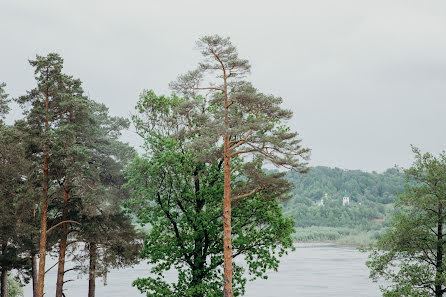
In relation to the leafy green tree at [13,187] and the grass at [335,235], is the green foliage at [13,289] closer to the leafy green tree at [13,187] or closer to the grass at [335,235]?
the leafy green tree at [13,187]

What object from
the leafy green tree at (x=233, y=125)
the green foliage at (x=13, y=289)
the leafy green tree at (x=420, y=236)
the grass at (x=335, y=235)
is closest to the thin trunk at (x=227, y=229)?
the leafy green tree at (x=233, y=125)

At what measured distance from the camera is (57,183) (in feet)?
69.2

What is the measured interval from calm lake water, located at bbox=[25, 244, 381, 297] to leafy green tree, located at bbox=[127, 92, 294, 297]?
33.3 meters

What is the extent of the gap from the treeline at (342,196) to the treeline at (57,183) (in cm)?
11677

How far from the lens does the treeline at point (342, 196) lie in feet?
466

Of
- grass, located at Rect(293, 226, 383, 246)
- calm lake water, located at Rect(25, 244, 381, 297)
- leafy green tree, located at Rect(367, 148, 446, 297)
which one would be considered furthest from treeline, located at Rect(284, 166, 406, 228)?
leafy green tree, located at Rect(367, 148, 446, 297)

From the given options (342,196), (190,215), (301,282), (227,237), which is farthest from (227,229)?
(342,196)

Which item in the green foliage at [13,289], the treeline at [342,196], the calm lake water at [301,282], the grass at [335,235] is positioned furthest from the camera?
the treeline at [342,196]

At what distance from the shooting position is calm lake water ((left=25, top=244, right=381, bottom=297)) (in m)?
53.5

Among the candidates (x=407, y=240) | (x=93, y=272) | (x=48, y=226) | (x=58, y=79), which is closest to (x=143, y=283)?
(x=93, y=272)

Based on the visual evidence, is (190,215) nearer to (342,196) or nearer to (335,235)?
(335,235)

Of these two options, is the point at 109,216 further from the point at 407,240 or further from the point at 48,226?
the point at 407,240

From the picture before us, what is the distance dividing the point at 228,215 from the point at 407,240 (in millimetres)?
7911

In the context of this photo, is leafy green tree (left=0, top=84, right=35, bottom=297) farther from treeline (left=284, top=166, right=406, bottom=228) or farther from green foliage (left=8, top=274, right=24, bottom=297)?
treeline (left=284, top=166, right=406, bottom=228)
